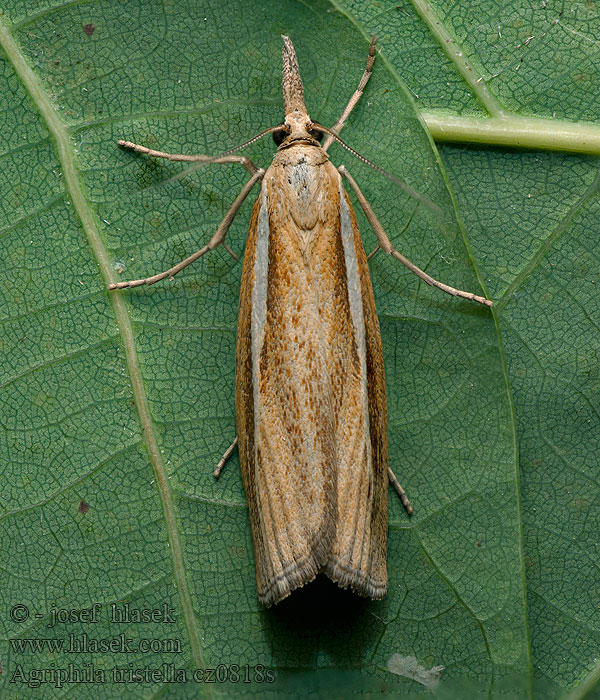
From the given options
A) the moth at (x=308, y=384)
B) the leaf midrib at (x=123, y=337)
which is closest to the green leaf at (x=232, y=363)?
the leaf midrib at (x=123, y=337)

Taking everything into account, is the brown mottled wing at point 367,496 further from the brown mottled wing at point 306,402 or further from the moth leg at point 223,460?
the moth leg at point 223,460

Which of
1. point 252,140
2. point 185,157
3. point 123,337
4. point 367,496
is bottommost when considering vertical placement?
point 367,496

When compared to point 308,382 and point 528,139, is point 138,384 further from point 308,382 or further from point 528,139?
point 528,139

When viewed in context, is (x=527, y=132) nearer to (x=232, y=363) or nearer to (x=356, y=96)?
(x=356, y=96)

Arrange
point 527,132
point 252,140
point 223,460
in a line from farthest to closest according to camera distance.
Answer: point 527,132, point 223,460, point 252,140

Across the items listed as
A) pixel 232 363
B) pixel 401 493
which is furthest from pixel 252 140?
pixel 401 493

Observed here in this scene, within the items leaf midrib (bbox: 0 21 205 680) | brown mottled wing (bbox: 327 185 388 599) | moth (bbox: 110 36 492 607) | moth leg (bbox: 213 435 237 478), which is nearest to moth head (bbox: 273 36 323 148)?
moth (bbox: 110 36 492 607)

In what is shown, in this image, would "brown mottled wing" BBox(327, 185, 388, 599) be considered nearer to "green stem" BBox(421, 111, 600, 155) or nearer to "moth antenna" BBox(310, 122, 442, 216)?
"moth antenna" BBox(310, 122, 442, 216)
